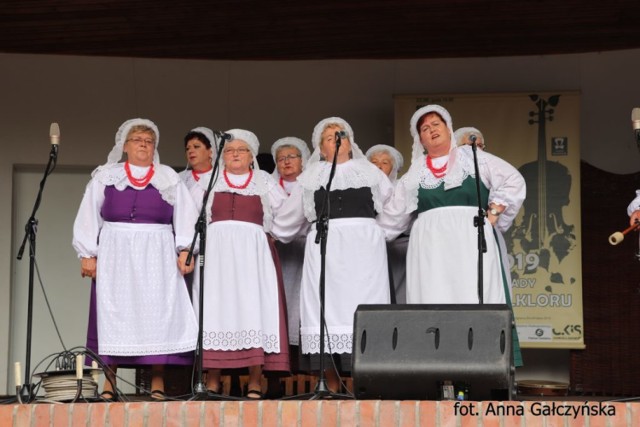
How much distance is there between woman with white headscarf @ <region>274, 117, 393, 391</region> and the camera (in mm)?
7379

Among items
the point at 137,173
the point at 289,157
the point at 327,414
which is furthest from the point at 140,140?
the point at 327,414

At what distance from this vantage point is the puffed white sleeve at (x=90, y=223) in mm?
7422

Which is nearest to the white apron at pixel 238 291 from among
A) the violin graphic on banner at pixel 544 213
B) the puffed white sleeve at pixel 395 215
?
the puffed white sleeve at pixel 395 215

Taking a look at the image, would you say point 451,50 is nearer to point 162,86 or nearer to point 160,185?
point 162,86

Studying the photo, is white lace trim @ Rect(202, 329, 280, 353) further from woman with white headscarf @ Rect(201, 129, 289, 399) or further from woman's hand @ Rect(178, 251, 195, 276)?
woman's hand @ Rect(178, 251, 195, 276)

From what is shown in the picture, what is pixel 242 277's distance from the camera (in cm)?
745

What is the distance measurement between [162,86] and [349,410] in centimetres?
517

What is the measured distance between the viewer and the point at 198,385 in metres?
6.54

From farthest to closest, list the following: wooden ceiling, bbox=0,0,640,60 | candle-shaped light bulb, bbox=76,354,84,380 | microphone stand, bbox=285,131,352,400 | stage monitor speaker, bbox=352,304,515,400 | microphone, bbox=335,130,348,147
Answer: wooden ceiling, bbox=0,0,640,60
microphone, bbox=335,130,348,147
microphone stand, bbox=285,131,352,400
candle-shaped light bulb, bbox=76,354,84,380
stage monitor speaker, bbox=352,304,515,400

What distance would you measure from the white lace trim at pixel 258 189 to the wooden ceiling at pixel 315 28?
2069mm

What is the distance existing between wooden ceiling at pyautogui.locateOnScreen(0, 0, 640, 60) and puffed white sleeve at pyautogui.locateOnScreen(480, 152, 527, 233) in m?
2.31

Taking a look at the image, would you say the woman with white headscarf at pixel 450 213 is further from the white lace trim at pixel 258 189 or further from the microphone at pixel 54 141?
the microphone at pixel 54 141

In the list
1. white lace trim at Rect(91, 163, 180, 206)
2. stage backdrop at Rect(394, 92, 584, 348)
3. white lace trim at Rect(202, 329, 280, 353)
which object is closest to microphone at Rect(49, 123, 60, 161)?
white lace trim at Rect(91, 163, 180, 206)

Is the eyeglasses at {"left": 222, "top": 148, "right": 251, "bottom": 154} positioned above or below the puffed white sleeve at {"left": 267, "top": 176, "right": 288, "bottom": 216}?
above
